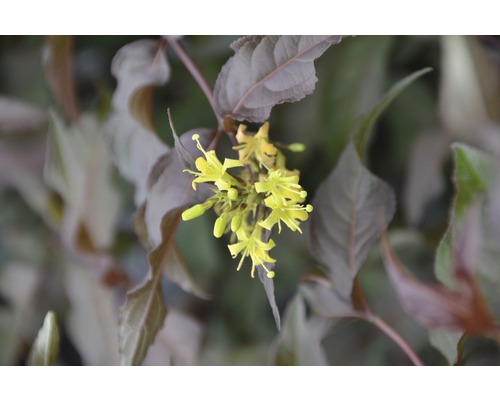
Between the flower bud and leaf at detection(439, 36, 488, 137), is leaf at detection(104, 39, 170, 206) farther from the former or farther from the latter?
leaf at detection(439, 36, 488, 137)

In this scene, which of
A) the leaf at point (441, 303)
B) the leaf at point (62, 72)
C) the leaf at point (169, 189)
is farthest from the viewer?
the leaf at point (62, 72)

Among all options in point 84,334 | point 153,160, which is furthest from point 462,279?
point 84,334

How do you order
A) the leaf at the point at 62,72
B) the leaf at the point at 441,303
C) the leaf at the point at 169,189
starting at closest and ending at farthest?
the leaf at the point at 441,303 → the leaf at the point at 169,189 → the leaf at the point at 62,72

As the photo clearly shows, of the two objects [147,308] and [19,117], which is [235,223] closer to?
[147,308]

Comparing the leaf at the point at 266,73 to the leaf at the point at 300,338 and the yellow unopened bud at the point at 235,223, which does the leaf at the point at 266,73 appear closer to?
the yellow unopened bud at the point at 235,223

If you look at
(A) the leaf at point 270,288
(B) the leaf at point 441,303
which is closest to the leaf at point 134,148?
(A) the leaf at point 270,288

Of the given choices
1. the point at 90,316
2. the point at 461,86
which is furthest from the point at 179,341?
the point at 461,86
